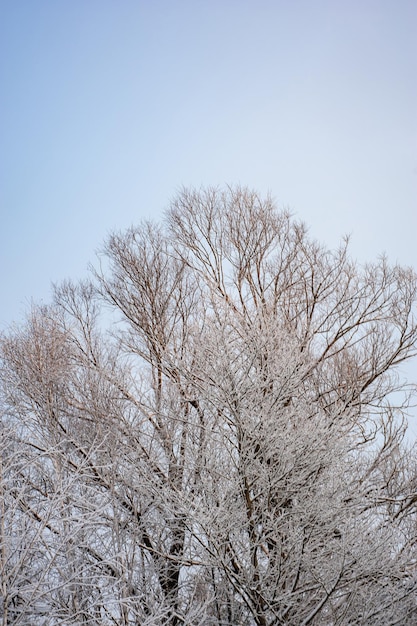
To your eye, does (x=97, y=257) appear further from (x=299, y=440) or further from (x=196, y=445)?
(x=299, y=440)

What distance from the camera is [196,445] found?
5934mm

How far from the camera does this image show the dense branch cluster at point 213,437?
195 inches

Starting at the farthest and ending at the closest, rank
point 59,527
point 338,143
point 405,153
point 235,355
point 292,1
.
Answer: point 292,1 < point 338,143 < point 405,153 < point 235,355 < point 59,527

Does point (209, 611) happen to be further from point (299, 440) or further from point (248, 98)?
point (248, 98)

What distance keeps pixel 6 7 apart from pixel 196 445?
11.1m

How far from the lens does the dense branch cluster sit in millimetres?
4953

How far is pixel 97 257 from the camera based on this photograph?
1034cm

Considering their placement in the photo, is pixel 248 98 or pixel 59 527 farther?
pixel 248 98

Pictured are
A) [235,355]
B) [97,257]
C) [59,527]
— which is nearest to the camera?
[59,527]

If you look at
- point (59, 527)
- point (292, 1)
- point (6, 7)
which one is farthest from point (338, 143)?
point (59, 527)

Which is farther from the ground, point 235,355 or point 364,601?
point 235,355

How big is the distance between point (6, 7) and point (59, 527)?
39.7 ft

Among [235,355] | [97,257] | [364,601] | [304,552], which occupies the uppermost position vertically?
[97,257]

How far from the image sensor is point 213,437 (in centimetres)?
573
